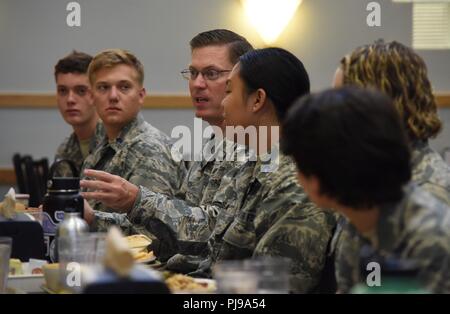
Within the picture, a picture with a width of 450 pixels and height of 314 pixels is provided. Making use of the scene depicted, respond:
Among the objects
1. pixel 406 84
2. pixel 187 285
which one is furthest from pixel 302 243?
pixel 406 84

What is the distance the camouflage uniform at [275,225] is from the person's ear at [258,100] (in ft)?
0.58

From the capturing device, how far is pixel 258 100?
2715 millimetres

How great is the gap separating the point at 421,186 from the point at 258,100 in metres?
0.81

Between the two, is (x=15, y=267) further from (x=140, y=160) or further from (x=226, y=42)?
(x=226, y=42)

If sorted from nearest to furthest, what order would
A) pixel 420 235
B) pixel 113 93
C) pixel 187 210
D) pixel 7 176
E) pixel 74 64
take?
pixel 420 235 < pixel 187 210 < pixel 113 93 < pixel 74 64 < pixel 7 176

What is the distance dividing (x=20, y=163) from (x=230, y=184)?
3.06m

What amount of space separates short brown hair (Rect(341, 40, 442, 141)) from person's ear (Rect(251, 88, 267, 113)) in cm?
58

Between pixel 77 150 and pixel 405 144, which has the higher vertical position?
pixel 405 144

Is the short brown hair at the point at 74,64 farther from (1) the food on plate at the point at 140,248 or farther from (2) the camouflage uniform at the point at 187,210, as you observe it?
(1) the food on plate at the point at 140,248

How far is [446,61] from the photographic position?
664 centimetres

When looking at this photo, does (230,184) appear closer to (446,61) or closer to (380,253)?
(380,253)

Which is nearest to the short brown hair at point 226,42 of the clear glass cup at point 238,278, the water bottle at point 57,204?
the water bottle at point 57,204

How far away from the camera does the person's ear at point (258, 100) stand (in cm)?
271
